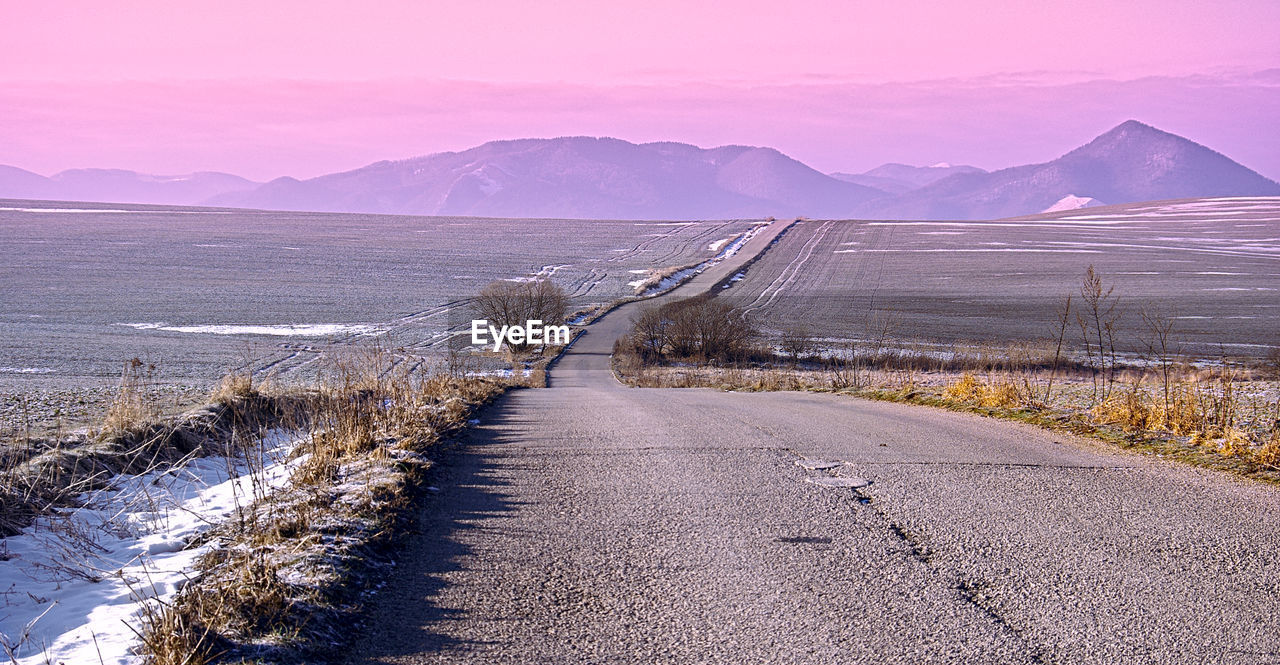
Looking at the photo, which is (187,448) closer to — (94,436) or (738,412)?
(94,436)

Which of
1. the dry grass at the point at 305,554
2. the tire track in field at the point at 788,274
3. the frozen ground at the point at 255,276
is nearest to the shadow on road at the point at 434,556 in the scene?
the dry grass at the point at 305,554

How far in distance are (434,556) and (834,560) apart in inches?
82.3

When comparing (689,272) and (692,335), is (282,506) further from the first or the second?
(689,272)

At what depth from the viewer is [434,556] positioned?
4551mm

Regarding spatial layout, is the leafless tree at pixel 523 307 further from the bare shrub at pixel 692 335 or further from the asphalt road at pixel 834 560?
the asphalt road at pixel 834 560

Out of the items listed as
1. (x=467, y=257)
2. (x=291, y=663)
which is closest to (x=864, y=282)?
(x=467, y=257)

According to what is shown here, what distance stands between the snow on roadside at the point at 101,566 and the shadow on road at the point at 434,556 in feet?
3.12

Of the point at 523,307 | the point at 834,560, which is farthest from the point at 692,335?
the point at 834,560

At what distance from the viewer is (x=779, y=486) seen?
6.07 metres

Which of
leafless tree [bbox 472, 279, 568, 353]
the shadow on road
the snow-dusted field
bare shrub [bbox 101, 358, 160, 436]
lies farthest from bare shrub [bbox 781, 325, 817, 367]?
the shadow on road

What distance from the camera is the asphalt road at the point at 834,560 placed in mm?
3516

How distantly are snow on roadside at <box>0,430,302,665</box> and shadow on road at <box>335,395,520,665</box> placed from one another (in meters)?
0.95

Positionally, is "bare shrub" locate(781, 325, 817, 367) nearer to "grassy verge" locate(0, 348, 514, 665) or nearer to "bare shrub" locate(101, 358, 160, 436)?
"grassy verge" locate(0, 348, 514, 665)

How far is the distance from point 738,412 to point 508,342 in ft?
110
